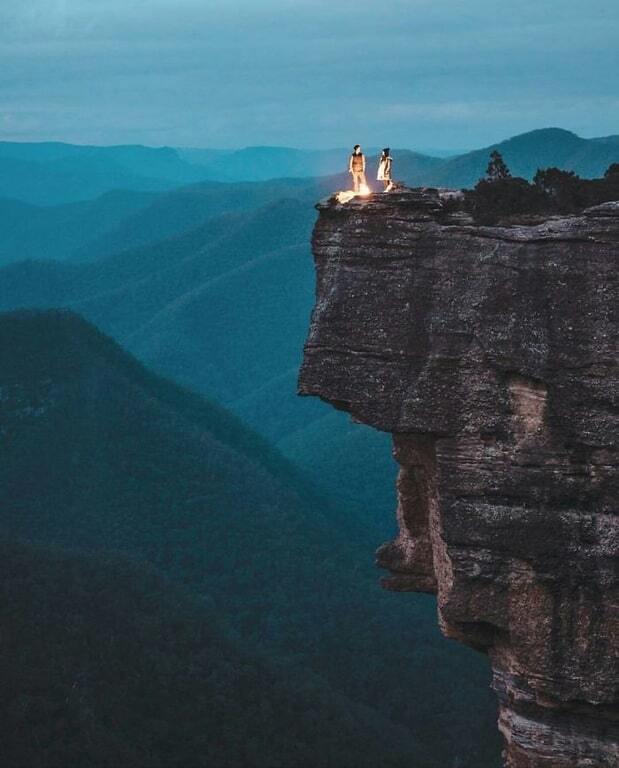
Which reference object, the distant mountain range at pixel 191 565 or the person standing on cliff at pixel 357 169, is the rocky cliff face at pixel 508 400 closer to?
the person standing on cliff at pixel 357 169

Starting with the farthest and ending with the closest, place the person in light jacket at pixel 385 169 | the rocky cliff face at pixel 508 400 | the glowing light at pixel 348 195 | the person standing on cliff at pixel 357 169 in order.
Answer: the person in light jacket at pixel 385 169 < the person standing on cliff at pixel 357 169 < the glowing light at pixel 348 195 < the rocky cliff face at pixel 508 400

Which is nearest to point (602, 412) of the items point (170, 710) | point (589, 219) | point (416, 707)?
point (589, 219)

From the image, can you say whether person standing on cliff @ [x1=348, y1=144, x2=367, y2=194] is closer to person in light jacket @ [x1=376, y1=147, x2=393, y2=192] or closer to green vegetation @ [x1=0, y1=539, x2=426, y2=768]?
person in light jacket @ [x1=376, y1=147, x2=393, y2=192]

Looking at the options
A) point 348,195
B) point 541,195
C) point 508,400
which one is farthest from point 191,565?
point 508,400

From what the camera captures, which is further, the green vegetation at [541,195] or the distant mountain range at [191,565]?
the distant mountain range at [191,565]

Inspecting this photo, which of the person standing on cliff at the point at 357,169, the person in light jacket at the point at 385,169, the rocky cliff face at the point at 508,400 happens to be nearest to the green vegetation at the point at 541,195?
the person in light jacket at the point at 385,169

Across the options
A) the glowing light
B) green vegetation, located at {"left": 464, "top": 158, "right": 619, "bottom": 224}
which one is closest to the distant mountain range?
green vegetation, located at {"left": 464, "top": 158, "right": 619, "bottom": 224}
